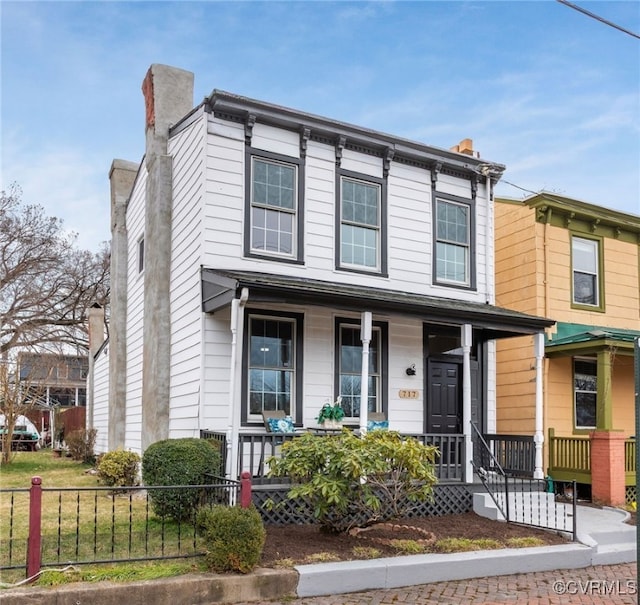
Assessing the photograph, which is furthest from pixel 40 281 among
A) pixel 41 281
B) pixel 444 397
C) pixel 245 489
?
pixel 245 489

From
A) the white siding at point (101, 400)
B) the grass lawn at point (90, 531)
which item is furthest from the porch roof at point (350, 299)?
the white siding at point (101, 400)

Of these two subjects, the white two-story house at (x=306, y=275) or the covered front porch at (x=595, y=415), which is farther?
the covered front porch at (x=595, y=415)

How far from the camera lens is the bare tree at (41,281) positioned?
32.6 meters

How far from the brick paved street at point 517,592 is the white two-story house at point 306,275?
10.2 feet

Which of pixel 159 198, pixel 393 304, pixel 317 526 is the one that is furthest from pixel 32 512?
pixel 159 198

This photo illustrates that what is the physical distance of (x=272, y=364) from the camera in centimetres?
1234

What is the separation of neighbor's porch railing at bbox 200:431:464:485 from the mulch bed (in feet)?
2.59

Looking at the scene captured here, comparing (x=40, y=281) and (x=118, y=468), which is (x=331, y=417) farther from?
(x=40, y=281)

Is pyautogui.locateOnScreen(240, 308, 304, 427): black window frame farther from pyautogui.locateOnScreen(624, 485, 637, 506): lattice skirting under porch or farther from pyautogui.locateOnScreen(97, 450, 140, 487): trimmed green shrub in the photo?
pyautogui.locateOnScreen(624, 485, 637, 506): lattice skirting under porch

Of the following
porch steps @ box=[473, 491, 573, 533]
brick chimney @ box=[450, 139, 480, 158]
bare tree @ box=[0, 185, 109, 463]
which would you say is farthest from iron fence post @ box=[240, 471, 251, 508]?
bare tree @ box=[0, 185, 109, 463]

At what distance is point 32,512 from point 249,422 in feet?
16.4

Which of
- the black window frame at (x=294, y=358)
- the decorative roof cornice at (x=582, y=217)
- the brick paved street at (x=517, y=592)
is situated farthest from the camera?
the decorative roof cornice at (x=582, y=217)

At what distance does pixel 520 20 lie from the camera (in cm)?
1147

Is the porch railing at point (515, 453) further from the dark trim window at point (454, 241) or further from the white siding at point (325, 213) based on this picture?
the dark trim window at point (454, 241)
